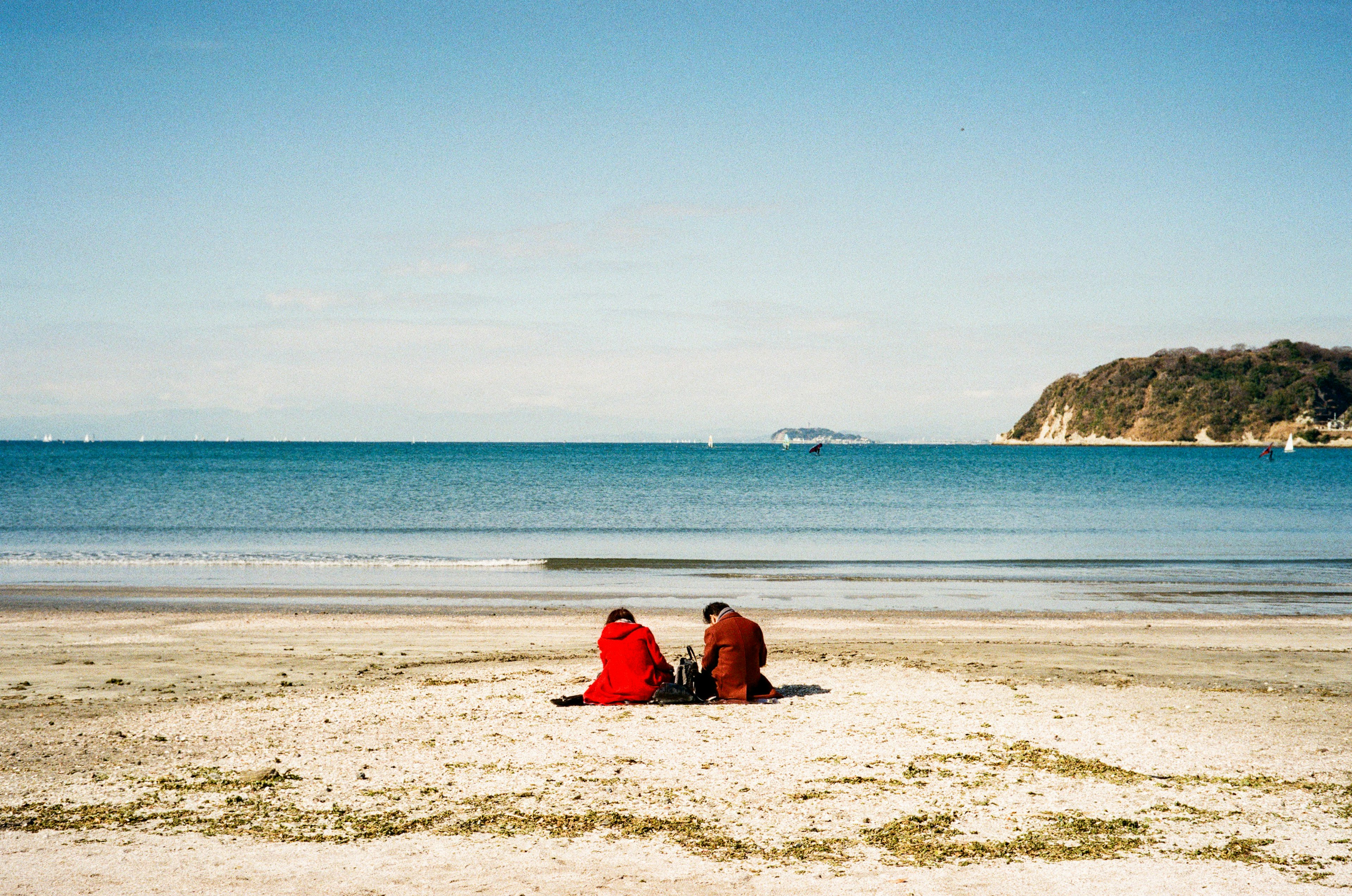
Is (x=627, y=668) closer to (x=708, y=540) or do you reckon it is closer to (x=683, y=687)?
(x=683, y=687)

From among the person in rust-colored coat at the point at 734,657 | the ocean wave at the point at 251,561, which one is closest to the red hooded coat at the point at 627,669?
the person in rust-colored coat at the point at 734,657

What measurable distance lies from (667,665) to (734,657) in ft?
2.67

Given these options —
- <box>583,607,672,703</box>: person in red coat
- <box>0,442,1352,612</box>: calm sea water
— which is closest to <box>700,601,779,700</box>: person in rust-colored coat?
<box>583,607,672,703</box>: person in red coat

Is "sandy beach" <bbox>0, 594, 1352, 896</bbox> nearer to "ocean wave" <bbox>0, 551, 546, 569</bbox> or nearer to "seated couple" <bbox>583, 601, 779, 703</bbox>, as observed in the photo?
"seated couple" <bbox>583, 601, 779, 703</bbox>

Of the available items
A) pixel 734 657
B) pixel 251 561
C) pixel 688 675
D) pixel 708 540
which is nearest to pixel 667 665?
pixel 688 675

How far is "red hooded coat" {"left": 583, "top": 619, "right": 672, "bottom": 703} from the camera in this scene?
37.5 feet

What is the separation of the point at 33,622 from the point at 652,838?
14.7 meters

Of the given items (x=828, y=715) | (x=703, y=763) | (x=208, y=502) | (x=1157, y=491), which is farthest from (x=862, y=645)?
(x=1157, y=491)

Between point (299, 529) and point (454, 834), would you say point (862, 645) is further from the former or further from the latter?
point (299, 529)

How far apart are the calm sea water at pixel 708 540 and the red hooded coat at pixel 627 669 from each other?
9.43m

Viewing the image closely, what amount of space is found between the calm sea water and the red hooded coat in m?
9.43

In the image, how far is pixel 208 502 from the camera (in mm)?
52719

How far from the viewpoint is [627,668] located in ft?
37.7

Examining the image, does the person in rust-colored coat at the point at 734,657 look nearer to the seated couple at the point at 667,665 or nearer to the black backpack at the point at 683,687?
the seated couple at the point at 667,665
